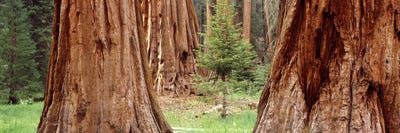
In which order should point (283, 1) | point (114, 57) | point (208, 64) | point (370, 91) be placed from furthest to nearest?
point (208, 64) → point (114, 57) → point (283, 1) → point (370, 91)

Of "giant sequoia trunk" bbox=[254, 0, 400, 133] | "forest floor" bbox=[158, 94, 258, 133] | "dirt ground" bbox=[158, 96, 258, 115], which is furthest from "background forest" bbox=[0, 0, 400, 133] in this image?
"dirt ground" bbox=[158, 96, 258, 115]

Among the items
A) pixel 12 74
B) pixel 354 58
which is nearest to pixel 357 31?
pixel 354 58

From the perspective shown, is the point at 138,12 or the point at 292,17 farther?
the point at 138,12

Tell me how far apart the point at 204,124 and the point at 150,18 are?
6967 mm

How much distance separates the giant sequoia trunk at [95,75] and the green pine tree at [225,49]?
15.4 feet

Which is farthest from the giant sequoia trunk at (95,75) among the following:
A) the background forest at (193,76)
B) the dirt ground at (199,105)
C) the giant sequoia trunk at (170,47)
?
the giant sequoia trunk at (170,47)

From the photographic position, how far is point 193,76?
13.0 m

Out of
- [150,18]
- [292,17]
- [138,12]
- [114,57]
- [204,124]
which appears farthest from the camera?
[150,18]

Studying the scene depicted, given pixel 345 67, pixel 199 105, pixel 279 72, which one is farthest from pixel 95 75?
pixel 199 105

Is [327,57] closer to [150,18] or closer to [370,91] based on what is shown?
[370,91]

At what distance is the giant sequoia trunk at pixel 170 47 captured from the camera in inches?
605

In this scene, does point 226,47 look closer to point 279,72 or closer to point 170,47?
point 170,47

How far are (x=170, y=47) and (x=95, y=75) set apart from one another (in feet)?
31.9

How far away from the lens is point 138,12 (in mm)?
6414
